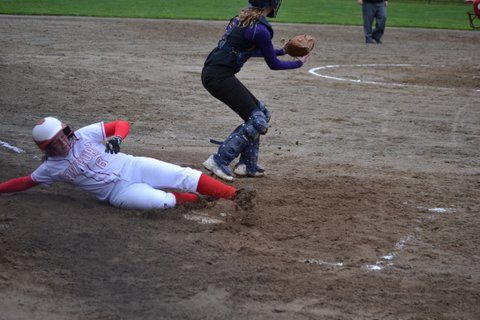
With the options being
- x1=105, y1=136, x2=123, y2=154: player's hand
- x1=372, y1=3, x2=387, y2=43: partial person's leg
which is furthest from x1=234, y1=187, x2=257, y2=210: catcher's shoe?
x1=372, y1=3, x2=387, y2=43: partial person's leg

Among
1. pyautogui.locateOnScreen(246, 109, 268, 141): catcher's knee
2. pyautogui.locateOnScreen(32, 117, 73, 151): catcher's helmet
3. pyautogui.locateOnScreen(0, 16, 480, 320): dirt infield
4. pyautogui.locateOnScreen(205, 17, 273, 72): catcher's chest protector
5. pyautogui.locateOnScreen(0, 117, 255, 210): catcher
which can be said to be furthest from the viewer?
pyautogui.locateOnScreen(246, 109, 268, 141): catcher's knee

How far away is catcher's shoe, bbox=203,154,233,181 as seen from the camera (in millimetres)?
8578

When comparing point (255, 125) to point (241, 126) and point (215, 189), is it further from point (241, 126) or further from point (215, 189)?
point (215, 189)

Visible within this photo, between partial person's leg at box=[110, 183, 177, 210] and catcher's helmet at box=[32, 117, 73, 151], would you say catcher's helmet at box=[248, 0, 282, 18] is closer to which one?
partial person's leg at box=[110, 183, 177, 210]

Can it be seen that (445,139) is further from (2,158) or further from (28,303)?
(28,303)

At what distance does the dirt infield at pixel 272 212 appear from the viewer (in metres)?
5.62

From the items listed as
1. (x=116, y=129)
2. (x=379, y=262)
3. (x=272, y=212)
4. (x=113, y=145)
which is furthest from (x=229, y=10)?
(x=379, y=262)

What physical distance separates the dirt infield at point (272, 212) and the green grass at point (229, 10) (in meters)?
11.0

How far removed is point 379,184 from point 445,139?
2743 mm

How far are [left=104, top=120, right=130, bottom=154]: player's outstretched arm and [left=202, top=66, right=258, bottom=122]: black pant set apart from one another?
1.40 meters

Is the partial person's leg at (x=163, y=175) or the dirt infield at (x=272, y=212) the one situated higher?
the partial person's leg at (x=163, y=175)

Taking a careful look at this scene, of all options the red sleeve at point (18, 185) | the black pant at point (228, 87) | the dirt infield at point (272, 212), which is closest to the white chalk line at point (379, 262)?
the dirt infield at point (272, 212)

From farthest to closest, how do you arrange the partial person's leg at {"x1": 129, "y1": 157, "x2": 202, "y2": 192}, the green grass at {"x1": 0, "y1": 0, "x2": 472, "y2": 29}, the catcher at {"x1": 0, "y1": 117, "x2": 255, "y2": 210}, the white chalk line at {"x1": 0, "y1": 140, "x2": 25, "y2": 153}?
the green grass at {"x1": 0, "y1": 0, "x2": 472, "y2": 29}
the white chalk line at {"x1": 0, "y1": 140, "x2": 25, "y2": 153}
the partial person's leg at {"x1": 129, "y1": 157, "x2": 202, "y2": 192}
the catcher at {"x1": 0, "y1": 117, "x2": 255, "y2": 210}

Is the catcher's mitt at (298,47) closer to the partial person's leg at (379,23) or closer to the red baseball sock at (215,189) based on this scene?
the red baseball sock at (215,189)
